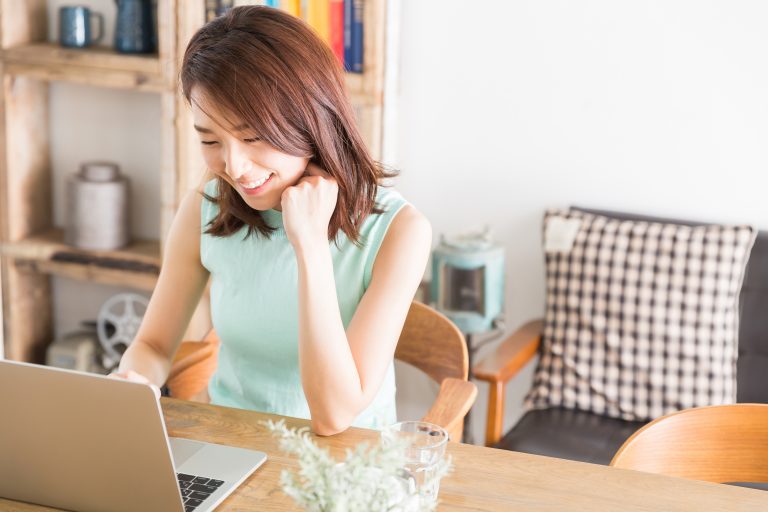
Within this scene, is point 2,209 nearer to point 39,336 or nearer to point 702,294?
point 39,336

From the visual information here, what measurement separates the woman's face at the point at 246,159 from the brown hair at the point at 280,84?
2cm

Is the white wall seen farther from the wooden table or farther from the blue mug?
the wooden table

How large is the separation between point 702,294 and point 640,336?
Result: 7.1 inches

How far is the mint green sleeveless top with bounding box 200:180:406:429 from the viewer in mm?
1634

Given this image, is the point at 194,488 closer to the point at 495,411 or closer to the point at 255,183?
the point at 255,183

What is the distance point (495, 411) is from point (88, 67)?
4.93ft

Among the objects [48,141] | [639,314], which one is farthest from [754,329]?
[48,141]

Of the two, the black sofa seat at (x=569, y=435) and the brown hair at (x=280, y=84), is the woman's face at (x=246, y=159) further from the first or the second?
the black sofa seat at (x=569, y=435)

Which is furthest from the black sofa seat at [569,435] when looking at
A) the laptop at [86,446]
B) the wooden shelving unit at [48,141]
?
the laptop at [86,446]

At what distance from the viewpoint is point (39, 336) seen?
3.19 m

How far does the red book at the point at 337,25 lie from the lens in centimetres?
251

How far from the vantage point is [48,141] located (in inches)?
122

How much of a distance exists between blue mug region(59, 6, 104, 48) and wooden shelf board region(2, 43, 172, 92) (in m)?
0.02

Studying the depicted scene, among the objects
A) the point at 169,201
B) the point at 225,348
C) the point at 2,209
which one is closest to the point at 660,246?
the point at 225,348
